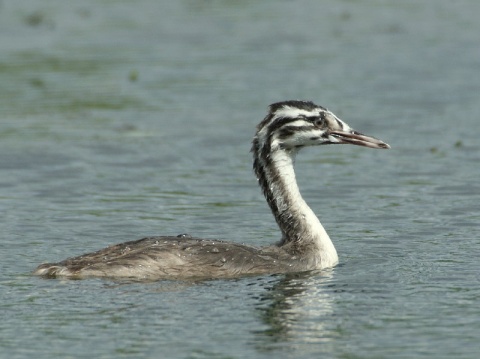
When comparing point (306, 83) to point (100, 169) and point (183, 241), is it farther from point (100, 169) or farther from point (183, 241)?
point (183, 241)

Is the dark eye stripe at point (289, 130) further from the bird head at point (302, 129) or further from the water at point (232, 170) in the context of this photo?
the water at point (232, 170)

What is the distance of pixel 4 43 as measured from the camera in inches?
1309

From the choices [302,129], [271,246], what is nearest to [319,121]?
[302,129]

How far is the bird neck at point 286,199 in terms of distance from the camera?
17516mm

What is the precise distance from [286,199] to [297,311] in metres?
2.98

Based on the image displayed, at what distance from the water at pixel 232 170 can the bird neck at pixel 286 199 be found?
0.68 metres

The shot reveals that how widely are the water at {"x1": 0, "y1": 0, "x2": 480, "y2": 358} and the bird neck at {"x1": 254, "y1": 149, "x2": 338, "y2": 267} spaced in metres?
0.68

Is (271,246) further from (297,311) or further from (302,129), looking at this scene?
(297,311)

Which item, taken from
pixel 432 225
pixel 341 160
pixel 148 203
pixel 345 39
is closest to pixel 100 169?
pixel 148 203

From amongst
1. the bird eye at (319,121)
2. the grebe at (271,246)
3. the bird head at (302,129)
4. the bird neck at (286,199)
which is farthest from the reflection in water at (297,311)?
the bird eye at (319,121)

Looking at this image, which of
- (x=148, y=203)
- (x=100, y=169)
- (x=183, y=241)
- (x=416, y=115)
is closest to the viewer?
(x=183, y=241)

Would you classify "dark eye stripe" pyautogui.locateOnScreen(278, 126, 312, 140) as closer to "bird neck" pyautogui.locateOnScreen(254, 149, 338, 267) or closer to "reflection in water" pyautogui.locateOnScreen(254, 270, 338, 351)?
"bird neck" pyautogui.locateOnScreen(254, 149, 338, 267)

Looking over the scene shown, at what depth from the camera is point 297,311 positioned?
1495 cm

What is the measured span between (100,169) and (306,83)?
746 centimetres
